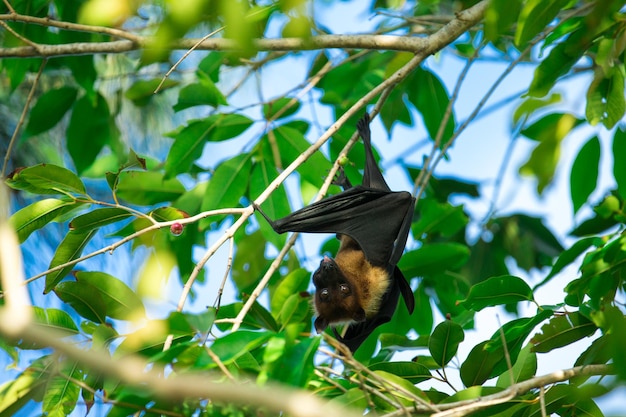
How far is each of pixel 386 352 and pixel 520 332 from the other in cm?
117

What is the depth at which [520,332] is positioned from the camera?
148 inches

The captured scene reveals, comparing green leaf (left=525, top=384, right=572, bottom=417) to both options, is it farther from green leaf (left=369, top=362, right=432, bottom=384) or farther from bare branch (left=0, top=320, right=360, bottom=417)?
bare branch (left=0, top=320, right=360, bottom=417)

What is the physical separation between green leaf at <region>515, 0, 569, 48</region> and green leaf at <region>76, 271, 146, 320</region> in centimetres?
232

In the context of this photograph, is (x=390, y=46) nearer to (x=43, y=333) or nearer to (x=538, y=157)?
(x=538, y=157)

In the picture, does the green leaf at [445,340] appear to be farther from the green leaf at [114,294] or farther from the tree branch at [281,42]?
the tree branch at [281,42]

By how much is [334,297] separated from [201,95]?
6.39 ft

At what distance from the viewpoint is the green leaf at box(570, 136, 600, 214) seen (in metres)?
4.87

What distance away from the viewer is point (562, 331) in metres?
3.80

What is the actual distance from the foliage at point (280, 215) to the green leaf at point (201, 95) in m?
0.01

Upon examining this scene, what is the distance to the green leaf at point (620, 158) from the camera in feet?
15.4

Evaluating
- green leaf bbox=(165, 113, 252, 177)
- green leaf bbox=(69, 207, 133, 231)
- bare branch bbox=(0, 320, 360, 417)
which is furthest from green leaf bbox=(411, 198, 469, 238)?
bare branch bbox=(0, 320, 360, 417)

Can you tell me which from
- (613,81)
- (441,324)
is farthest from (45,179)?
(613,81)

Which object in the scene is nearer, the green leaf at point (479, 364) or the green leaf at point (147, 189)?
the green leaf at point (479, 364)

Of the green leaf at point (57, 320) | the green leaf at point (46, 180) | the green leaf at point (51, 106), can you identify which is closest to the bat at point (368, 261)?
the green leaf at point (46, 180)
